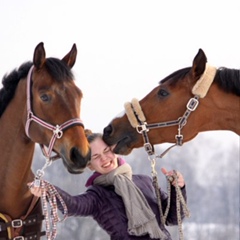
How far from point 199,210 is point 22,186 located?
77.6 ft

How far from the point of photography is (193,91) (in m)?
4.98

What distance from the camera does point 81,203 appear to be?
4.95m

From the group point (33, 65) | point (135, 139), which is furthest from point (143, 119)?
point (33, 65)

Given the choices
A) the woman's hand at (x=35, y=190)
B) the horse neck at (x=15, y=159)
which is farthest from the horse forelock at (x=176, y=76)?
the woman's hand at (x=35, y=190)

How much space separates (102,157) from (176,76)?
0.88 metres

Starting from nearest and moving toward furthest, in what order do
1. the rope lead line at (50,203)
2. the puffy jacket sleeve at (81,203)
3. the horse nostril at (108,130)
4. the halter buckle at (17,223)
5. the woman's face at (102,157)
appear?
the rope lead line at (50,203), the halter buckle at (17,223), the puffy jacket sleeve at (81,203), the horse nostril at (108,130), the woman's face at (102,157)

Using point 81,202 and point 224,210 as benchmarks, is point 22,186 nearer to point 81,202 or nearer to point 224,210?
point 81,202

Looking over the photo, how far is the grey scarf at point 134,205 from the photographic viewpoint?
16.4 ft

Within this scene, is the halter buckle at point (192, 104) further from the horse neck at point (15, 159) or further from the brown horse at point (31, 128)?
the horse neck at point (15, 159)

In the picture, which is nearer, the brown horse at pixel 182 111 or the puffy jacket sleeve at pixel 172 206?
the brown horse at pixel 182 111

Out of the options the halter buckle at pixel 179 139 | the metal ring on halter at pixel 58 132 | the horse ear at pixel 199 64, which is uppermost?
the horse ear at pixel 199 64

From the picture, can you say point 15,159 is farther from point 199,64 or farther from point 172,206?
point 199,64

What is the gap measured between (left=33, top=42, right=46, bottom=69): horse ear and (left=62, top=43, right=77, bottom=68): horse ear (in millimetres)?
259

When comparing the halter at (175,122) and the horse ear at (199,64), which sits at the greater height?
the horse ear at (199,64)
